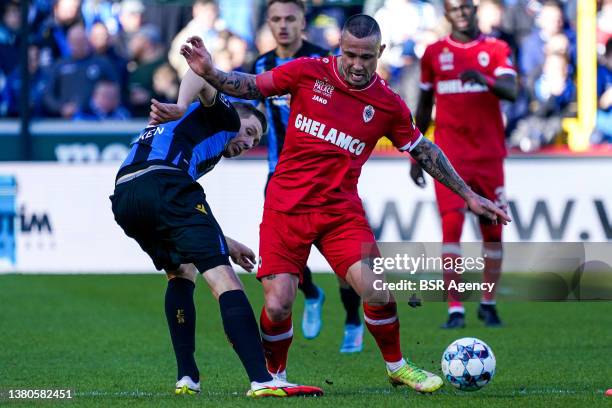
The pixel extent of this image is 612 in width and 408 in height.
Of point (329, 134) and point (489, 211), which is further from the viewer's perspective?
point (329, 134)

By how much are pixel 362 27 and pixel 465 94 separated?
3.81m

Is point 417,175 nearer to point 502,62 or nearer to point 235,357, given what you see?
point 502,62

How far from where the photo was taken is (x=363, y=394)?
250 inches

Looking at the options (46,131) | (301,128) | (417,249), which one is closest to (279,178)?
(301,128)

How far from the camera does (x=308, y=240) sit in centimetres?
648

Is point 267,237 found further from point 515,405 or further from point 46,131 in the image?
point 46,131

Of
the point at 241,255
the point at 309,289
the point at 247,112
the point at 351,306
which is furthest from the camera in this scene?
the point at 309,289

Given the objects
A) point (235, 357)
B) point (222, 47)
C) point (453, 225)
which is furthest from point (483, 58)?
point (222, 47)

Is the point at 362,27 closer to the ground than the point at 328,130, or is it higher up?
higher up

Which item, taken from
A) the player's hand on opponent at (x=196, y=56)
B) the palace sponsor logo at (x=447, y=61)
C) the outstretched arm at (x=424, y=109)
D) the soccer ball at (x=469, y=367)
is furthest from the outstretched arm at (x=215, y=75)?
the palace sponsor logo at (x=447, y=61)

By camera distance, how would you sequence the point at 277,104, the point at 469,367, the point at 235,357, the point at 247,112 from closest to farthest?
1. the point at 469,367
2. the point at 247,112
3. the point at 235,357
4. the point at 277,104

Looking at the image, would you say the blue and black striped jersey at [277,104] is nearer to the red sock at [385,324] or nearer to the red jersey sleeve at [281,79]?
the red jersey sleeve at [281,79]

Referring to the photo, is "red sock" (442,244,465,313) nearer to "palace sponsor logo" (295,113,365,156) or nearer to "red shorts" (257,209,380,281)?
"red shorts" (257,209,380,281)

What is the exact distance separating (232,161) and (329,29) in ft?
11.2
